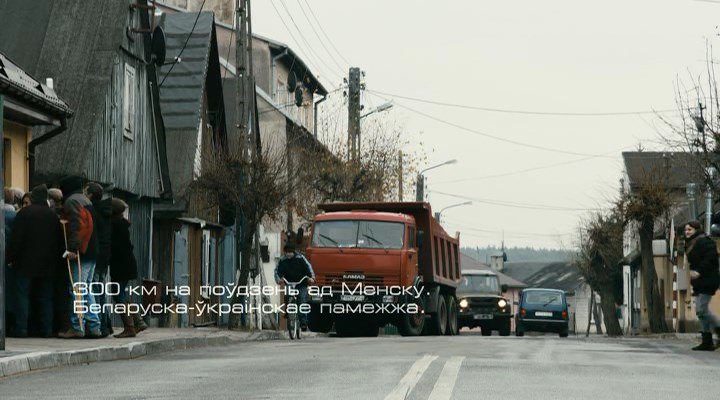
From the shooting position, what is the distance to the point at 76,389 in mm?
11758

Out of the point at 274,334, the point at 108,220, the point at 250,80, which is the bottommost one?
the point at 274,334

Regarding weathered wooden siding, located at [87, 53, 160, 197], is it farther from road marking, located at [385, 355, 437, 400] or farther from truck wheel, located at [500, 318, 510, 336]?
truck wheel, located at [500, 318, 510, 336]

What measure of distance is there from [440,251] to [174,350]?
15.5 m

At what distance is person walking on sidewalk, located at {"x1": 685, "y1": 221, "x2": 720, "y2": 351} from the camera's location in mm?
20812

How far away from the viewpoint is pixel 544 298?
52.1 metres

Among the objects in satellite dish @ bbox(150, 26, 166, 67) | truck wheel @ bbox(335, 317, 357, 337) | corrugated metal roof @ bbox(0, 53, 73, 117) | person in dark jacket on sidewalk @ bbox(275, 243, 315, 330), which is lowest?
truck wheel @ bbox(335, 317, 357, 337)

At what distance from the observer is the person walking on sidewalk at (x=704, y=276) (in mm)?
20812

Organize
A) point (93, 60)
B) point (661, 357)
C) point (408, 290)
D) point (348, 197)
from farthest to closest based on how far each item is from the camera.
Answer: point (348, 197), point (408, 290), point (93, 60), point (661, 357)

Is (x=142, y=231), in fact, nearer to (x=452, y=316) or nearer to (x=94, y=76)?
(x=94, y=76)

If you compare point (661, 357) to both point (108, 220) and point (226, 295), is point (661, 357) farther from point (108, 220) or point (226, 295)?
point (226, 295)

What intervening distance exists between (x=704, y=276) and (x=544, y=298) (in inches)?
1234

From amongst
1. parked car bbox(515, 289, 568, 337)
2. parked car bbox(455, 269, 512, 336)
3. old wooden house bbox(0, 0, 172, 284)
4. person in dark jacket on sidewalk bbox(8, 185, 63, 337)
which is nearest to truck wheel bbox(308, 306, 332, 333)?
old wooden house bbox(0, 0, 172, 284)

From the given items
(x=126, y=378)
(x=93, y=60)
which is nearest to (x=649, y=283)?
(x=93, y=60)

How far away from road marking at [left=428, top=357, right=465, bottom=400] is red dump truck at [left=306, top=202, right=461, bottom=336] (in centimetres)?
1550
